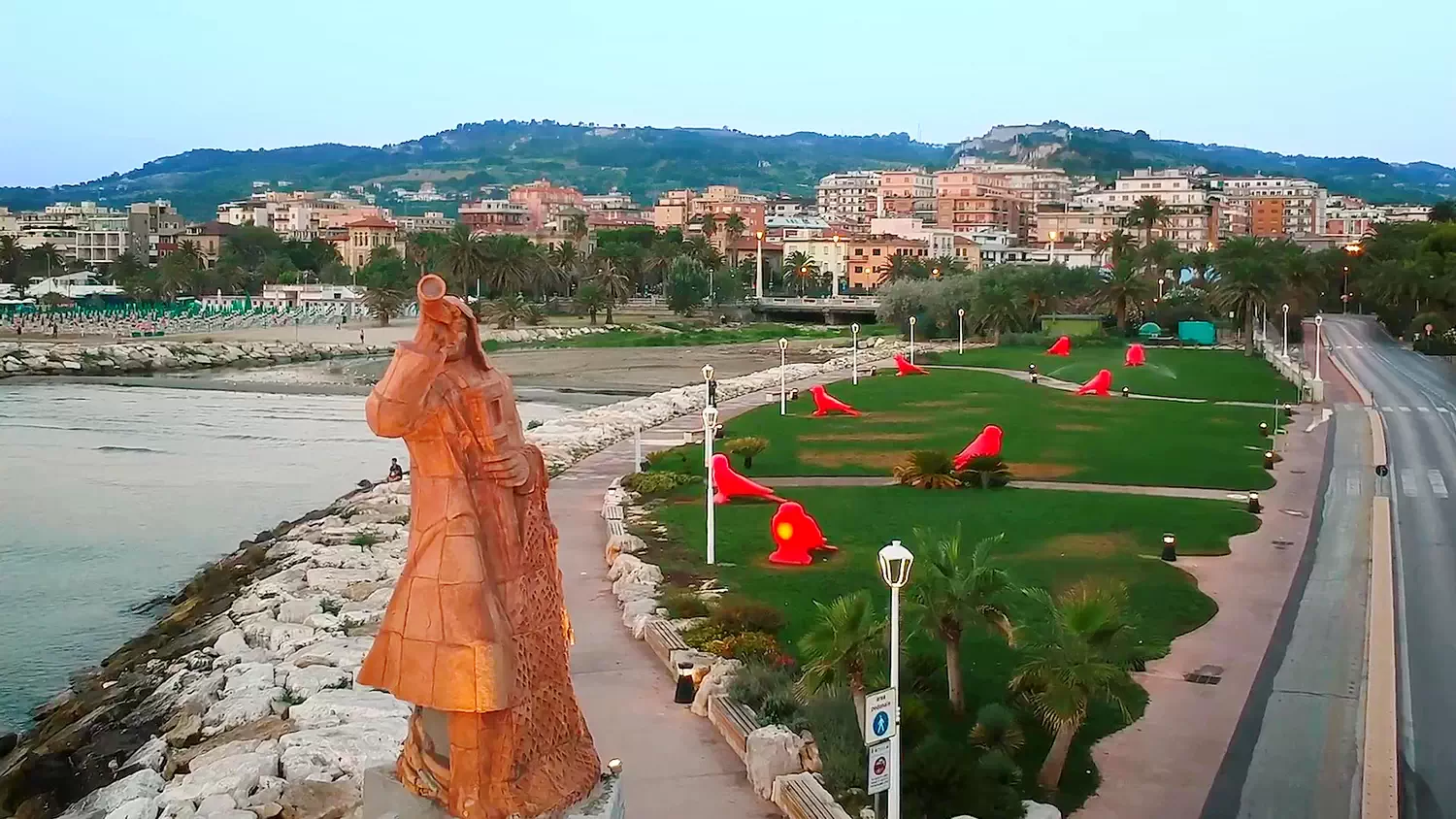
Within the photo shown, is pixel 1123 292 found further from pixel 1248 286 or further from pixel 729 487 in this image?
pixel 729 487

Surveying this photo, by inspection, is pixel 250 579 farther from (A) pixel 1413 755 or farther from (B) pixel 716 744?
(A) pixel 1413 755

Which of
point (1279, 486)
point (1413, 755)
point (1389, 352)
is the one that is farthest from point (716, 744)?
point (1389, 352)

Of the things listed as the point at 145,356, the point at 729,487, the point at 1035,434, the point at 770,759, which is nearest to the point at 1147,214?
the point at 145,356

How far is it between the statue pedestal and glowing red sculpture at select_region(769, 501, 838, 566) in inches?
452

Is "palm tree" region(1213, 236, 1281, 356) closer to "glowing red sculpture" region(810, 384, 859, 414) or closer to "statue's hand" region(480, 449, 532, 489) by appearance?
"glowing red sculpture" region(810, 384, 859, 414)

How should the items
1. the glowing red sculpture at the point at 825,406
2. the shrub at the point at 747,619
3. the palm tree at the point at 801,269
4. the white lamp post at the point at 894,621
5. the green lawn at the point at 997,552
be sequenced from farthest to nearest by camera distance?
the palm tree at the point at 801,269 < the glowing red sculpture at the point at 825,406 < the shrub at the point at 747,619 < the green lawn at the point at 997,552 < the white lamp post at the point at 894,621

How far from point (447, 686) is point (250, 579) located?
50.6 feet

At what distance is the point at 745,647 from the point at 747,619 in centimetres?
113

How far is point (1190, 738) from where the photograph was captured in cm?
1302

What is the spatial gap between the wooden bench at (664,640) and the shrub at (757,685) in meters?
1.20

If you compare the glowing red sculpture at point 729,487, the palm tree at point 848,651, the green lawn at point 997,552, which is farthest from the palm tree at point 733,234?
the palm tree at point 848,651

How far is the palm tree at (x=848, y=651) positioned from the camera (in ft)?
39.5

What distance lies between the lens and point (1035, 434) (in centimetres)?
3572

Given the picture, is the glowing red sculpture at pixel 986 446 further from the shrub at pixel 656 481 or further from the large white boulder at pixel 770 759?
the large white boulder at pixel 770 759
